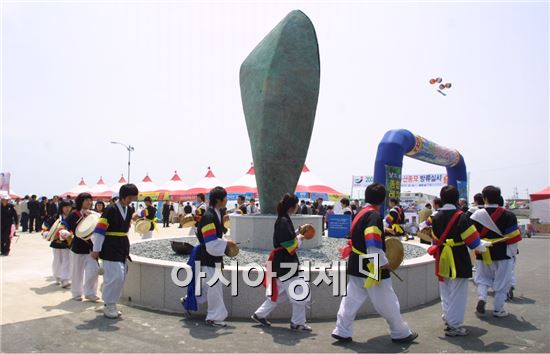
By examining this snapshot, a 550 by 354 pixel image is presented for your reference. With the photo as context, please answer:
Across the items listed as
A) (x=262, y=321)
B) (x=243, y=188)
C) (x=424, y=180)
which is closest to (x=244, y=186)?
(x=243, y=188)

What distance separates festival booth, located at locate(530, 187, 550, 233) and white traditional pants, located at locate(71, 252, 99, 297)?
20563 mm

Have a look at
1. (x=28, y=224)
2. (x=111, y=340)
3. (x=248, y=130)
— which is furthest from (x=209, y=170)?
(x=111, y=340)

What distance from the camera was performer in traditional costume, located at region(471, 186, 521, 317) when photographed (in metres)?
5.68

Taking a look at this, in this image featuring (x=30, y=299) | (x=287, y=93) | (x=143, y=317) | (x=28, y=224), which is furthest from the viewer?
(x=28, y=224)

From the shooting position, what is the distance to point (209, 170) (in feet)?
90.2

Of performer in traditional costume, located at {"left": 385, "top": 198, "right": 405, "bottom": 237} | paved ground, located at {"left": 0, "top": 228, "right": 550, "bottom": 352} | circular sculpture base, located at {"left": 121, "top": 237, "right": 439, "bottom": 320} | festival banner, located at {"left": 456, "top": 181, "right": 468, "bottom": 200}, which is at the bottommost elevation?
paved ground, located at {"left": 0, "top": 228, "right": 550, "bottom": 352}

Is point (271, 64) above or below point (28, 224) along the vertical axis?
above

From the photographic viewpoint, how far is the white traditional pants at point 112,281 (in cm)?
517

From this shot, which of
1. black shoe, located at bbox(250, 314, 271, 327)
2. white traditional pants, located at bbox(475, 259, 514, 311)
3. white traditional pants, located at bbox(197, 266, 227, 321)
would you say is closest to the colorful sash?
→ white traditional pants, located at bbox(475, 259, 514, 311)

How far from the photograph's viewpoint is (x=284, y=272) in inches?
189

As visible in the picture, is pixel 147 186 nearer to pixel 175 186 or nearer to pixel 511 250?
pixel 175 186

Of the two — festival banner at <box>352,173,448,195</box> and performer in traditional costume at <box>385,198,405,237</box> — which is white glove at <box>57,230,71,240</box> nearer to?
performer in traditional costume at <box>385,198,405,237</box>

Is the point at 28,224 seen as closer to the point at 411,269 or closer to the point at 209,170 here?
the point at 209,170

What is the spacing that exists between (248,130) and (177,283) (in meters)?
4.82
